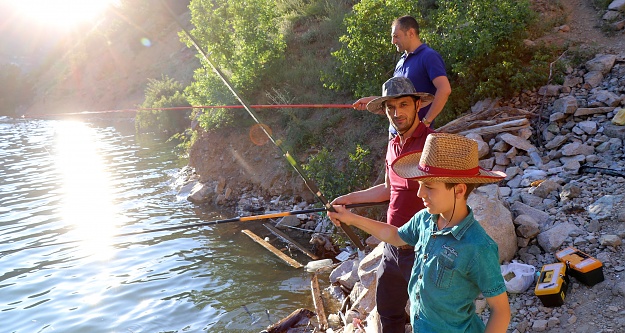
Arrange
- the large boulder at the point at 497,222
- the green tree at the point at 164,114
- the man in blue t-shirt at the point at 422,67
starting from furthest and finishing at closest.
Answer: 1. the green tree at the point at 164,114
2. the large boulder at the point at 497,222
3. the man in blue t-shirt at the point at 422,67

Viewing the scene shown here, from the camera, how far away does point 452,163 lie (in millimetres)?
2365

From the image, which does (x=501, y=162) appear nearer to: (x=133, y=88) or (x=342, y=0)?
(x=342, y=0)

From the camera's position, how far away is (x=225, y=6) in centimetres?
1478

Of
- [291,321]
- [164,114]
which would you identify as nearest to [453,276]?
[291,321]

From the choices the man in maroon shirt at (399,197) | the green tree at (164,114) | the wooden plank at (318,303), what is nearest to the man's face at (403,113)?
the man in maroon shirt at (399,197)

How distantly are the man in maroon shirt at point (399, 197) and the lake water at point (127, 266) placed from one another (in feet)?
7.36

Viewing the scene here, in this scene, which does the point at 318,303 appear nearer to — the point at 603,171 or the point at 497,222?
the point at 497,222

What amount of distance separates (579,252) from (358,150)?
4716mm

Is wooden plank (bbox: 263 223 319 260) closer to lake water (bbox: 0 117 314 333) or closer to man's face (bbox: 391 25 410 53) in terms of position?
lake water (bbox: 0 117 314 333)

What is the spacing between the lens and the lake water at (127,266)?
698cm

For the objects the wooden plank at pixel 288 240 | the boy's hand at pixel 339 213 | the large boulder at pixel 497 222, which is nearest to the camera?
the boy's hand at pixel 339 213

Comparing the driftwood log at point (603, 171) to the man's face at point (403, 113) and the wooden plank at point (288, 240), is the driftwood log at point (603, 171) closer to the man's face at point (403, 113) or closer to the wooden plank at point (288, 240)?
the man's face at point (403, 113)

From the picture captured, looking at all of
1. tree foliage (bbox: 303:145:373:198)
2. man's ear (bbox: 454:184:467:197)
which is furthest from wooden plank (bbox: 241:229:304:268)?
man's ear (bbox: 454:184:467:197)

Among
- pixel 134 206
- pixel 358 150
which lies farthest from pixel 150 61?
pixel 358 150
